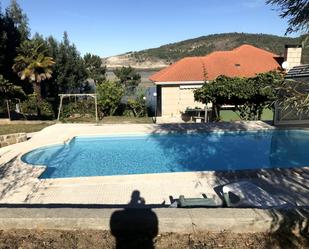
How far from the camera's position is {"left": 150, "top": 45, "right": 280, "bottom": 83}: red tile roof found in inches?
1070

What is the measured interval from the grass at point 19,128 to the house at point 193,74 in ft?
33.6

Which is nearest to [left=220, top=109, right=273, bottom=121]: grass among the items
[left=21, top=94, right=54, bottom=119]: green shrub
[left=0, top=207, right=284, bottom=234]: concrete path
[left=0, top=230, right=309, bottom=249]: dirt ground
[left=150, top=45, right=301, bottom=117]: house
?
[left=150, top=45, right=301, bottom=117]: house

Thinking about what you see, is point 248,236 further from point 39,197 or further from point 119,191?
point 39,197

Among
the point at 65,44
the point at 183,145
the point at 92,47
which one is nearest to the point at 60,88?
the point at 65,44

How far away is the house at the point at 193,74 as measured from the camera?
26609mm

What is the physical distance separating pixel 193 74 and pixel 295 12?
22.8 metres

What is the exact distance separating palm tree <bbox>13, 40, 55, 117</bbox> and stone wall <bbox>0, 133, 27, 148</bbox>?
1033 centimetres

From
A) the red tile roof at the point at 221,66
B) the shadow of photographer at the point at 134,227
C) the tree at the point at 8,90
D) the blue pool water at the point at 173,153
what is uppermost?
the red tile roof at the point at 221,66

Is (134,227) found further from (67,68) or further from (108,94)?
(67,68)

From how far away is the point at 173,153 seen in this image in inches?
602

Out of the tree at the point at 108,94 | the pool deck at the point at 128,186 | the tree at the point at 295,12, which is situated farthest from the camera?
the tree at the point at 108,94

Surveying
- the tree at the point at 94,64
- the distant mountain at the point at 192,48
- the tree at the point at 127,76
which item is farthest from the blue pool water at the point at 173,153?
the distant mountain at the point at 192,48

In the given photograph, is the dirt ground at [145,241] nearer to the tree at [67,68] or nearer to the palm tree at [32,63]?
the palm tree at [32,63]

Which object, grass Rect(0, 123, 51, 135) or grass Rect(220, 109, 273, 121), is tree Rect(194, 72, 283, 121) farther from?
grass Rect(0, 123, 51, 135)
